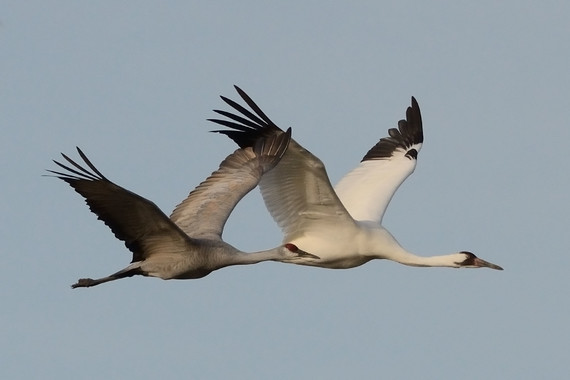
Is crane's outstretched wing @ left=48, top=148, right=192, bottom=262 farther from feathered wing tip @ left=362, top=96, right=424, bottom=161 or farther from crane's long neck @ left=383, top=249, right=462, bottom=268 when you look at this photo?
feathered wing tip @ left=362, top=96, right=424, bottom=161

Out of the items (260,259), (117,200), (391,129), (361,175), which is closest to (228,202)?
(260,259)

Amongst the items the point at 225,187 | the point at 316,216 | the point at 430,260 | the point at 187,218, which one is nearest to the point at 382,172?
the point at 430,260

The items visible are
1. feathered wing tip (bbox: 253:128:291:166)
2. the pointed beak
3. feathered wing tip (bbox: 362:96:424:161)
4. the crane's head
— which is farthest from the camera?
feathered wing tip (bbox: 362:96:424:161)

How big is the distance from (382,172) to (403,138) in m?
1.03

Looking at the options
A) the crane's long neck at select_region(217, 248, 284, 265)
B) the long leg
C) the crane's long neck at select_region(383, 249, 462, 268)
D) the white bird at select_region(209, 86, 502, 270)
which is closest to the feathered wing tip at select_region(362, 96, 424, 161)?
the white bird at select_region(209, 86, 502, 270)

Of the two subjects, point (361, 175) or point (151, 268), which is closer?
point (151, 268)

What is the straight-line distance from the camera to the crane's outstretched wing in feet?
45.2

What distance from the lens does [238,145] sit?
17.3m

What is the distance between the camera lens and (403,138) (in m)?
21.0

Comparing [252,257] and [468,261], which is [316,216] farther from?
[252,257]

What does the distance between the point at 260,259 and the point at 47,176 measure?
262 cm

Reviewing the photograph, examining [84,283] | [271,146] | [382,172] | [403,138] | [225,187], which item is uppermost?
[403,138]

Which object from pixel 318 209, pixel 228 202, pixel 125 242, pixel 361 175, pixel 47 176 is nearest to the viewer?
pixel 47 176

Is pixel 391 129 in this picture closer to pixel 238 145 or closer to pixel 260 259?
pixel 238 145
